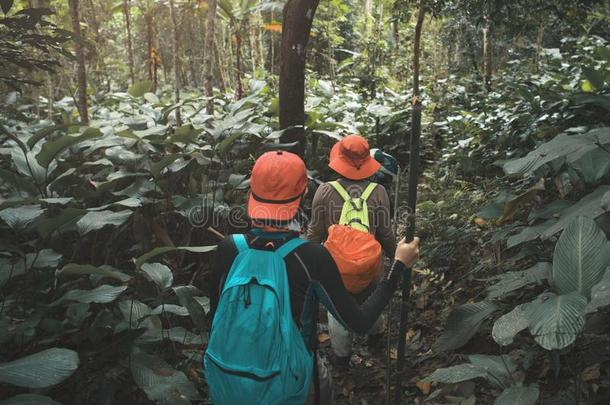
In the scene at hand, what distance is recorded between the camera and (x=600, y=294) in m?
1.48

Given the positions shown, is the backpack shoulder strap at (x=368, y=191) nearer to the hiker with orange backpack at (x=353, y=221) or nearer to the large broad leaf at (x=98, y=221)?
the hiker with orange backpack at (x=353, y=221)

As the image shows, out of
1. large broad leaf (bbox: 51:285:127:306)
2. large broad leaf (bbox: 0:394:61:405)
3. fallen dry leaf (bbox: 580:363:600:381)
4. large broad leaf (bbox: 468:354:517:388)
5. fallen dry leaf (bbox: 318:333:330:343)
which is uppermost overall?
large broad leaf (bbox: 0:394:61:405)

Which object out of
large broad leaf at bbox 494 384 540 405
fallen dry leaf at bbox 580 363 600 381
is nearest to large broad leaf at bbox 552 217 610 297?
large broad leaf at bbox 494 384 540 405

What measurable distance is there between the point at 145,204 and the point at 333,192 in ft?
5.54

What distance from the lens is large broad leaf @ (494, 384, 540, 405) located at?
1611mm

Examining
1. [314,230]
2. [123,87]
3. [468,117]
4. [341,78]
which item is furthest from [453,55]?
[314,230]

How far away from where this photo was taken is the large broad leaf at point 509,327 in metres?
1.61

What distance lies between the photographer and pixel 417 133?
59.6 inches

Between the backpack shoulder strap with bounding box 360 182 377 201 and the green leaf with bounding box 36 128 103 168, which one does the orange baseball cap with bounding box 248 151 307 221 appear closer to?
the backpack shoulder strap with bounding box 360 182 377 201

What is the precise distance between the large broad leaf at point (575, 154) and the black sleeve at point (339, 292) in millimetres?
907

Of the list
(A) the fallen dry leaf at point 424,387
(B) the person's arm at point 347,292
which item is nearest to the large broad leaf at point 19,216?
(B) the person's arm at point 347,292

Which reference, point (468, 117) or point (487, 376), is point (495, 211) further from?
point (468, 117)

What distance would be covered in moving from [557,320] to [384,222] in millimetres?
1472

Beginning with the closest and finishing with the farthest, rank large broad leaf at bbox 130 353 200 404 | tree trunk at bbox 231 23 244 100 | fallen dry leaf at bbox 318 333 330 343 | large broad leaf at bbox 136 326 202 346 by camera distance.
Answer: large broad leaf at bbox 130 353 200 404 → large broad leaf at bbox 136 326 202 346 → fallen dry leaf at bbox 318 333 330 343 → tree trunk at bbox 231 23 244 100
